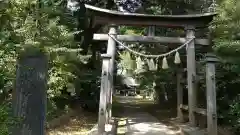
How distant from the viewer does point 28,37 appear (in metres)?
9.34

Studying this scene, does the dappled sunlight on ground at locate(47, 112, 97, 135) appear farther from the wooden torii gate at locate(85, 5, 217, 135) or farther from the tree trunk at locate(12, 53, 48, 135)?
the tree trunk at locate(12, 53, 48, 135)

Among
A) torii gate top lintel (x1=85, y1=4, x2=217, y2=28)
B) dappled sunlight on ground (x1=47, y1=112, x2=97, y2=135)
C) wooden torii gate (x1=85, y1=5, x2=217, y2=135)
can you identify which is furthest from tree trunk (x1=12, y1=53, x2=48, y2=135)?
torii gate top lintel (x1=85, y1=4, x2=217, y2=28)

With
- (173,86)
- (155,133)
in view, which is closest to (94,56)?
(173,86)

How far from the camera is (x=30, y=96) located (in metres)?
3.06

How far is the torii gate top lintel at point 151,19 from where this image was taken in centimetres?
1099

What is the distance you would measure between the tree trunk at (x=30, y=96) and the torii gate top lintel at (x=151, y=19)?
8.06m

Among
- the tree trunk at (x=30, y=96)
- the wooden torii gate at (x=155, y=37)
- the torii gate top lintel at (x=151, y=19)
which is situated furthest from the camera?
the torii gate top lintel at (x=151, y=19)

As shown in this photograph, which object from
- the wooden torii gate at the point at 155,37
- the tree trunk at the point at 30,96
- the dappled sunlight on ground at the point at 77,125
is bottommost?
the dappled sunlight on ground at the point at 77,125

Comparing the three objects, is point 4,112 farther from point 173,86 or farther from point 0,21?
point 173,86

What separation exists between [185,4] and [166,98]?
700 cm

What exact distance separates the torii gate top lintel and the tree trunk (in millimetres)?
8059

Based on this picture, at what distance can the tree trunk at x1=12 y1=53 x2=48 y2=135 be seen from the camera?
304 centimetres

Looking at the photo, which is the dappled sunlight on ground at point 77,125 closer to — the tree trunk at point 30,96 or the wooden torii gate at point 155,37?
the wooden torii gate at point 155,37

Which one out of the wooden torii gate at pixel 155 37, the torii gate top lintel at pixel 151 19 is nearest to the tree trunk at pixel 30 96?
the wooden torii gate at pixel 155 37
